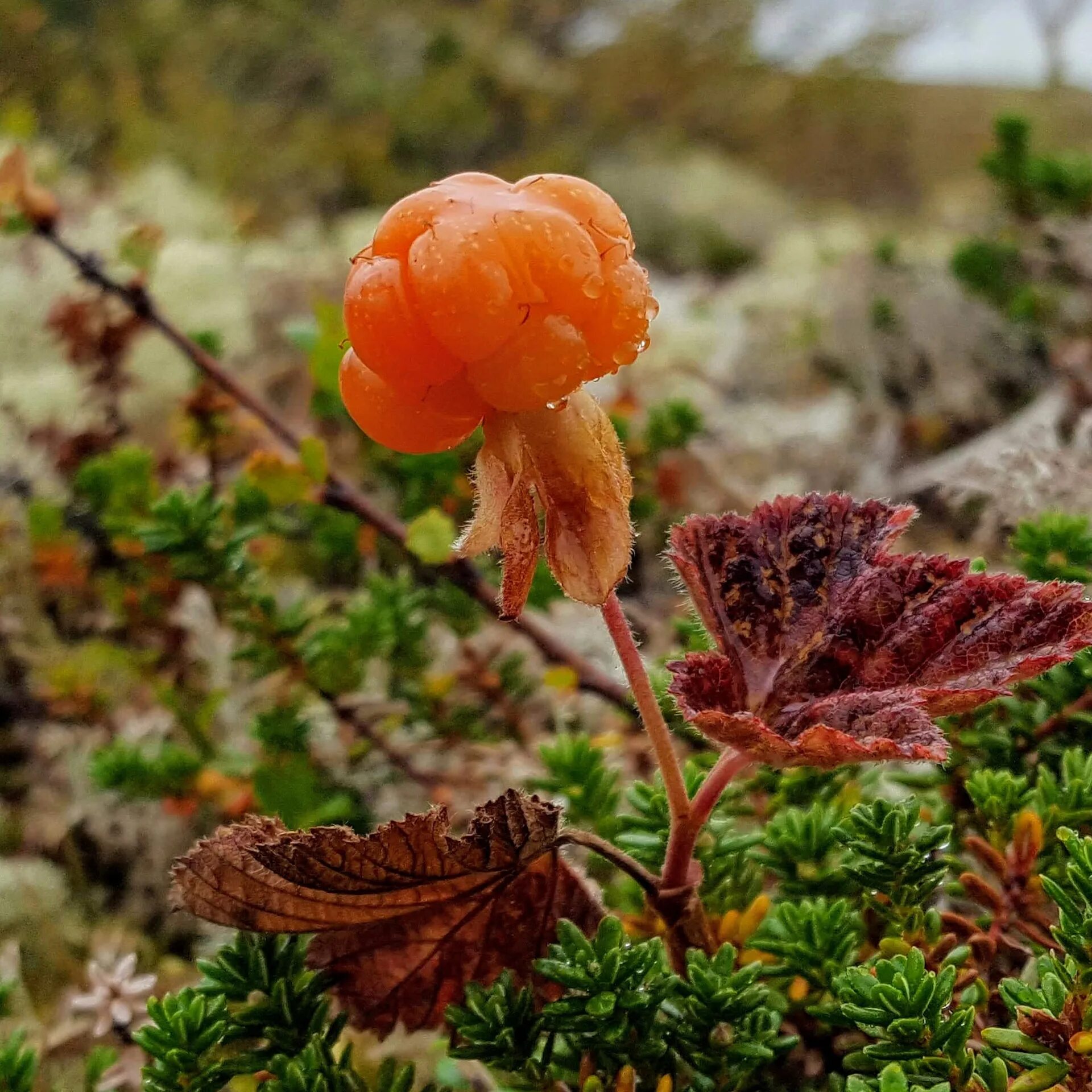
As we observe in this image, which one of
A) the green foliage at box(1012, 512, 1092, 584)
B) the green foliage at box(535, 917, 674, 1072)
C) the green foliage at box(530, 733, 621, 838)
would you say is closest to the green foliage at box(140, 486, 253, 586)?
the green foliage at box(530, 733, 621, 838)

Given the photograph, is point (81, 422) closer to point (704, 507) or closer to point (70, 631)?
point (70, 631)

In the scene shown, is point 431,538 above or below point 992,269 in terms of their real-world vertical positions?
below

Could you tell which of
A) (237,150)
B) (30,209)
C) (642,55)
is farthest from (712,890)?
(642,55)

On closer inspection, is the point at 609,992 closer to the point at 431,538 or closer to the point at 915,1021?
the point at 915,1021

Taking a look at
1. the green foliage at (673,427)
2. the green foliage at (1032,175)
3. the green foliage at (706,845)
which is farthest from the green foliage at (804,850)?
the green foliage at (1032,175)

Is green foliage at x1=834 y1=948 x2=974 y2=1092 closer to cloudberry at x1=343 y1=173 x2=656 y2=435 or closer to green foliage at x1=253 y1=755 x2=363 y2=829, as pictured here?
cloudberry at x1=343 y1=173 x2=656 y2=435

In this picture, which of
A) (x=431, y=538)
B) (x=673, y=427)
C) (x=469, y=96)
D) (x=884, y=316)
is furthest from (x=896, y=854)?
(x=469, y=96)
